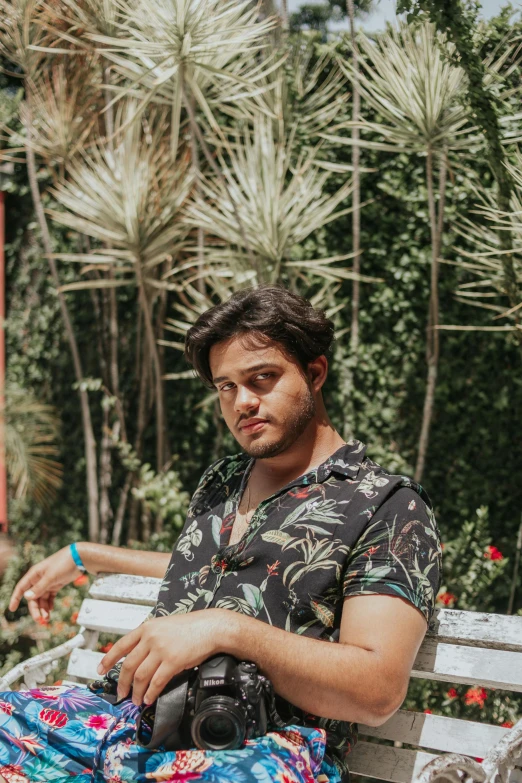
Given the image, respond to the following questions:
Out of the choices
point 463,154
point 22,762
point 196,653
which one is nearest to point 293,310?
point 196,653

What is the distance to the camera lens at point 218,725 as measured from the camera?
56.8 inches

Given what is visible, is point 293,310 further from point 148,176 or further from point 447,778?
point 148,176

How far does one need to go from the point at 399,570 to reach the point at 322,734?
37cm

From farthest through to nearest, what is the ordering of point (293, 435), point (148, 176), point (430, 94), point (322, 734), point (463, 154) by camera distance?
point (148, 176) < point (463, 154) < point (430, 94) < point (293, 435) < point (322, 734)

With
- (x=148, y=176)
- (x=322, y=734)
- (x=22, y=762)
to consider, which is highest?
(x=148, y=176)

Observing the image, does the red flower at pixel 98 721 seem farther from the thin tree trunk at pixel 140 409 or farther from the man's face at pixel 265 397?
the thin tree trunk at pixel 140 409

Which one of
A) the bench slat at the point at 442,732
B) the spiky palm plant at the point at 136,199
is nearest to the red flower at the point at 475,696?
the bench slat at the point at 442,732

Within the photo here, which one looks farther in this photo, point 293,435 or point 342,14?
point 342,14

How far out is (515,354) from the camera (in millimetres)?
3914

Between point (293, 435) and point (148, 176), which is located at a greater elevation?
point (148, 176)

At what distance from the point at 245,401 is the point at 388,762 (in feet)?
3.19

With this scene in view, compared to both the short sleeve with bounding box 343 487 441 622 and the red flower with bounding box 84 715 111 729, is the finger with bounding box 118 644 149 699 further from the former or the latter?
the short sleeve with bounding box 343 487 441 622

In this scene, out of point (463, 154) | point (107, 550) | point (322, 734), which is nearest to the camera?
point (322, 734)

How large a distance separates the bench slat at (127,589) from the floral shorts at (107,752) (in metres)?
0.46
